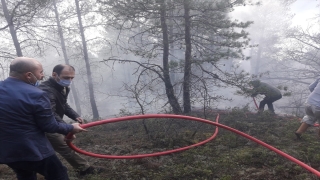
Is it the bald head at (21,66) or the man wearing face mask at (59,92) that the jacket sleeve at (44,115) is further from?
the man wearing face mask at (59,92)

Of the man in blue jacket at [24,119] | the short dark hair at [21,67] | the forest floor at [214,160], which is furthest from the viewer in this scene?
the forest floor at [214,160]

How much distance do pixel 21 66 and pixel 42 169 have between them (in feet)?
3.95

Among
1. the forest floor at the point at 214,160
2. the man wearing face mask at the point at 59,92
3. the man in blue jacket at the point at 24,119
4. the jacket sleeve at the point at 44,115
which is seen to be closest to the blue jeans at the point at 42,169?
the man in blue jacket at the point at 24,119

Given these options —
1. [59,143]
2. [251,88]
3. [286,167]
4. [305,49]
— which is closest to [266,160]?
[286,167]

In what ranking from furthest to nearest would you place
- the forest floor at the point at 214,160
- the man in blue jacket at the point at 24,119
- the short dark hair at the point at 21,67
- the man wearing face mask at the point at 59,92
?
1. the forest floor at the point at 214,160
2. the man wearing face mask at the point at 59,92
3. the short dark hair at the point at 21,67
4. the man in blue jacket at the point at 24,119

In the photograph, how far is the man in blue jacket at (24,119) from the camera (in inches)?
89.0

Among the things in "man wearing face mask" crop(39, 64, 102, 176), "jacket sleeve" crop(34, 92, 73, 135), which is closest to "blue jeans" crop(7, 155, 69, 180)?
"jacket sleeve" crop(34, 92, 73, 135)

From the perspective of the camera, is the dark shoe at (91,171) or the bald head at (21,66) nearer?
the bald head at (21,66)

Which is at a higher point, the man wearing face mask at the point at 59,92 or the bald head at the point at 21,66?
the bald head at the point at 21,66

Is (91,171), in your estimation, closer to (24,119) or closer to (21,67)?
(24,119)

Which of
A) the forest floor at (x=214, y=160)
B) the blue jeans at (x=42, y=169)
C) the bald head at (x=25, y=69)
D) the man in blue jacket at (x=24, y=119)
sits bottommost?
the forest floor at (x=214, y=160)

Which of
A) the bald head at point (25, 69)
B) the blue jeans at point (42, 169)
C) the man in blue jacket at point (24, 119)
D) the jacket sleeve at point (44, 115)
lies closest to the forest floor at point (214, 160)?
the blue jeans at point (42, 169)

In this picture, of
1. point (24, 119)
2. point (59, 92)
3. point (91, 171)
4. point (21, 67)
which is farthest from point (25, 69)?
point (91, 171)

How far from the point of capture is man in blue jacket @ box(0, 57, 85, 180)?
2.26m
